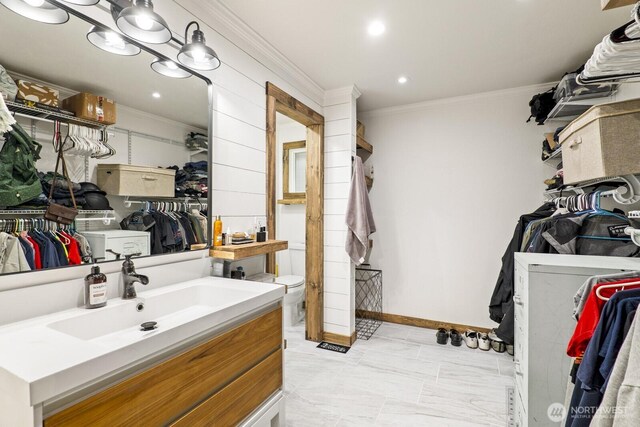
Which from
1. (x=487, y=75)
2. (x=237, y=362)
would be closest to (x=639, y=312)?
(x=237, y=362)

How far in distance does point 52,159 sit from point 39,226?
0.26 meters

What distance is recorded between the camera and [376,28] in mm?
2045

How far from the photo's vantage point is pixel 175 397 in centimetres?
104

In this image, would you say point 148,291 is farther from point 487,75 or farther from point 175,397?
A: point 487,75

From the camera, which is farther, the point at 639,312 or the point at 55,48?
the point at 55,48

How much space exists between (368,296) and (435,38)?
110 inches

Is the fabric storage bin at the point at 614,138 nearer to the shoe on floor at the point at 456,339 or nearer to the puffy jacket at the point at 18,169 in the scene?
the shoe on floor at the point at 456,339

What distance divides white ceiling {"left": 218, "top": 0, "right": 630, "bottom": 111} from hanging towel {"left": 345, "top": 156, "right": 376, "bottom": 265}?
3.12ft

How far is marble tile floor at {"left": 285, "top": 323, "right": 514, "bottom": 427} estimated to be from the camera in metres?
1.95

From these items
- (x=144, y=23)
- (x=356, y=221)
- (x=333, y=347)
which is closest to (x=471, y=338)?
(x=333, y=347)

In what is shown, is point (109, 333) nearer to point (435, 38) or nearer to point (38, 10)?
point (38, 10)

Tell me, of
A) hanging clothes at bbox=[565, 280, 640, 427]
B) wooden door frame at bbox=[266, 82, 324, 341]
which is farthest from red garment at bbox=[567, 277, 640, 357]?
wooden door frame at bbox=[266, 82, 324, 341]

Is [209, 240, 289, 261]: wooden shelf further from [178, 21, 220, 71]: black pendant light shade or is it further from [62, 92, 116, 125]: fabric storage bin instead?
[178, 21, 220, 71]: black pendant light shade

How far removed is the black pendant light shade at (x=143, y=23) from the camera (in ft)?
3.87
